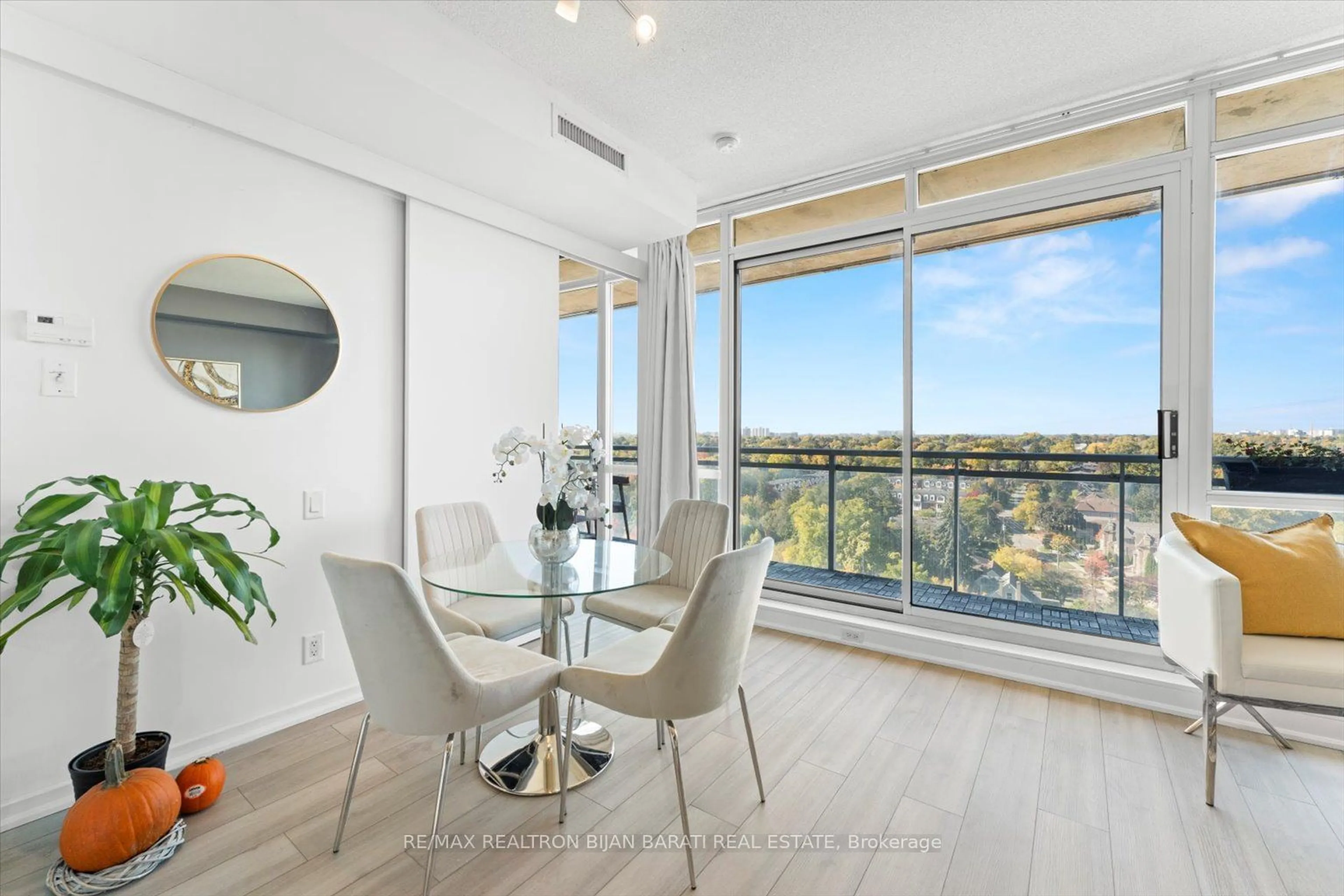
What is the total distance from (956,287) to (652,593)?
2.44 meters

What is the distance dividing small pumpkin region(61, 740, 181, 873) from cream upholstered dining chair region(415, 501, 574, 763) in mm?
860

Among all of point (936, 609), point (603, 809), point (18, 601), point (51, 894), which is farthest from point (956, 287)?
point (51, 894)

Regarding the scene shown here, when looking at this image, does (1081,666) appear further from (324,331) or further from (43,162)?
(43,162)

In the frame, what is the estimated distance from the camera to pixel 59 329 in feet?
6.01

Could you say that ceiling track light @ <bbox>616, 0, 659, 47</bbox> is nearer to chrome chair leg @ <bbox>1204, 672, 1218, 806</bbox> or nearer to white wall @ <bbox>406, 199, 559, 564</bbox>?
white wall @ <bbox>406, 199, 559, 564</bbox>

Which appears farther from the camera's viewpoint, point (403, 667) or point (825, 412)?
point (825, 412)

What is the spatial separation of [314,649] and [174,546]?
1.08m

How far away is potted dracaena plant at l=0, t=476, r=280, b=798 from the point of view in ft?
4.96

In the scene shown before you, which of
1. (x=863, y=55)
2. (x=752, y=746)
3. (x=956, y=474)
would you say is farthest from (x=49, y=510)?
(x=956, y=474)

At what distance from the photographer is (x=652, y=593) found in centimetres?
264

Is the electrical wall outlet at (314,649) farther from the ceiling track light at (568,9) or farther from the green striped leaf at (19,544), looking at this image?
the ceiling track light at (568,9)

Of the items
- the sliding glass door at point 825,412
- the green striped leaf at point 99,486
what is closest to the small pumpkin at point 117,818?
the green striped leaf at point 99,486

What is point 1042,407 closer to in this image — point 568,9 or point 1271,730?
point 1271,730

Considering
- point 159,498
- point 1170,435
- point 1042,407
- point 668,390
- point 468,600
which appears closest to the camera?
point 159,498
